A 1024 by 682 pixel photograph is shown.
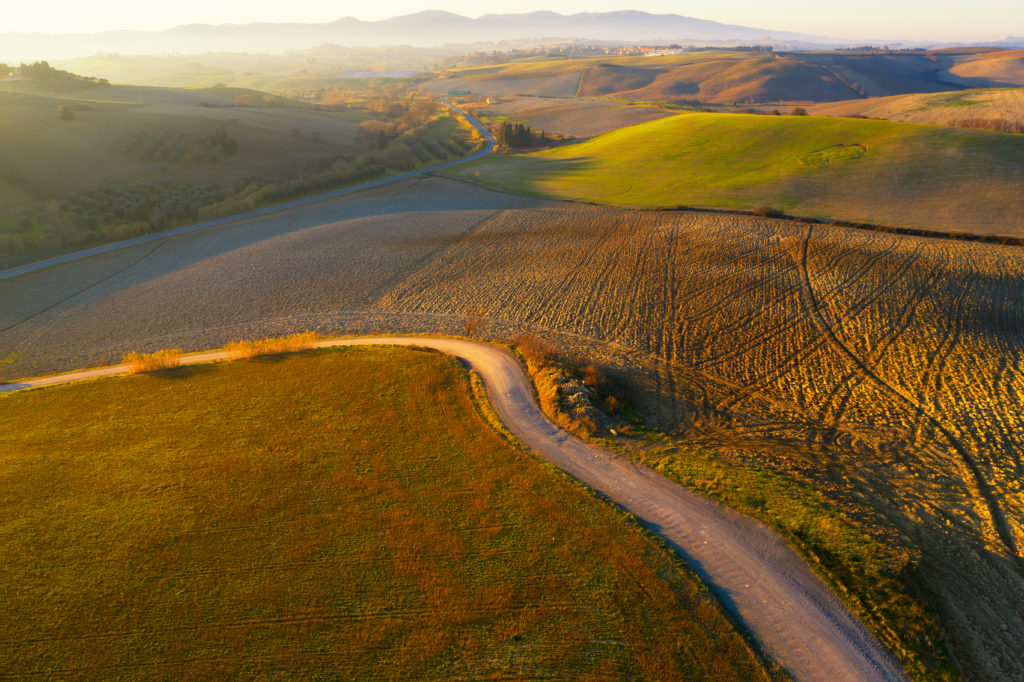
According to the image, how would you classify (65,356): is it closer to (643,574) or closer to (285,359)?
(285,359)

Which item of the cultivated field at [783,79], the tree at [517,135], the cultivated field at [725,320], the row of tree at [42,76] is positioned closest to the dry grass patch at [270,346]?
the cultivated field at [725,320]

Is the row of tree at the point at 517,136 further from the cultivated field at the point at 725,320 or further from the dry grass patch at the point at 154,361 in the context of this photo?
the dry grass patch at the point at 154,361

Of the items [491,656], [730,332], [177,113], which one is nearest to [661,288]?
[730,332]

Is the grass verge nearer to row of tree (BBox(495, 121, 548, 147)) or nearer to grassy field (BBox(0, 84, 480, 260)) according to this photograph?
grassy field (BBox(0, 84, 480, 260))

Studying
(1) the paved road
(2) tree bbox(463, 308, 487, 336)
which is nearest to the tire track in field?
(2) tree bbox(463, 308, 487, 336)

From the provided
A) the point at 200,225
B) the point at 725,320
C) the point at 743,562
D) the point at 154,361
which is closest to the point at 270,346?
the point at 154,361

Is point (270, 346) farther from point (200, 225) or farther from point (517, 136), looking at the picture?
point (517, 136)
